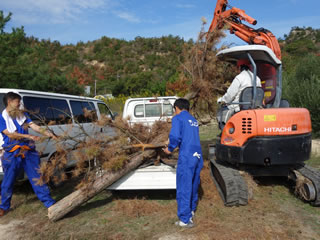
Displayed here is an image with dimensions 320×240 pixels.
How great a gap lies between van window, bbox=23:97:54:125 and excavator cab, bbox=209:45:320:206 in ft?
12.0

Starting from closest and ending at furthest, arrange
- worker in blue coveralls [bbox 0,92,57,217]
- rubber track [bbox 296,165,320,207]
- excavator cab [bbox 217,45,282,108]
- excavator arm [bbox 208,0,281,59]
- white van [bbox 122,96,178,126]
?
rubber track [bbox 296,165,320,207] → worker in blue coveralls [bbox 0,92,57,217] → excavator cab [bbox 217,45,282,108] → excavator arm [bbox 208,0,281,59] → white van [bbox 122,96,178,126]

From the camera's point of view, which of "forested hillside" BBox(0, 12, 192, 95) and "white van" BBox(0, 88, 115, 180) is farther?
"forested hillside" BBox(0, 12, 192, 95)

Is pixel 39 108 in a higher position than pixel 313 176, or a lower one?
higher

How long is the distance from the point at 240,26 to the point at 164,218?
14.3ft

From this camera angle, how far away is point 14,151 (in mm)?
4422

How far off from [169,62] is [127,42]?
48.6 feet

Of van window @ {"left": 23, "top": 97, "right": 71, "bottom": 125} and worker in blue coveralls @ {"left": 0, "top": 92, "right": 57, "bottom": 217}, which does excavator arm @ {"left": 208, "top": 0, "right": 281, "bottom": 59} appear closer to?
van window @ {"left": 23, "top": 97, "right": 71, "bottom": 125}

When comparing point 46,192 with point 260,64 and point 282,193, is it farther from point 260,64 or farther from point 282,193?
point 260,64

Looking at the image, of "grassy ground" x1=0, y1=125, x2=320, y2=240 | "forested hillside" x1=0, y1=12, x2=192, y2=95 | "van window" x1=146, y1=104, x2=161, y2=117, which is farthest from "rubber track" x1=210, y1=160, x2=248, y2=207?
"forested hillside" x1=0, y1=12, x2=192, y2=95

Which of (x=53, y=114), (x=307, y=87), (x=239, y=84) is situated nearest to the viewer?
(x=239, y=84)

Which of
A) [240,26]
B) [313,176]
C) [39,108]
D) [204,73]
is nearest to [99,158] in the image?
[39,108]

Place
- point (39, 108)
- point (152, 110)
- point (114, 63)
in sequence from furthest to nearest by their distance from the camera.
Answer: point (114, 63) < point (152, 110) < point (39, 108)

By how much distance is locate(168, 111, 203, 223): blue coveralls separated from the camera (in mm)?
3812

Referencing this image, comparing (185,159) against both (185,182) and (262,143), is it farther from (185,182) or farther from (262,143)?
(262,143)
